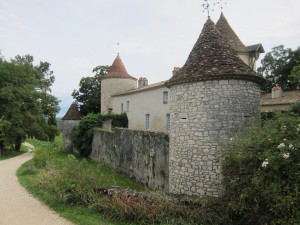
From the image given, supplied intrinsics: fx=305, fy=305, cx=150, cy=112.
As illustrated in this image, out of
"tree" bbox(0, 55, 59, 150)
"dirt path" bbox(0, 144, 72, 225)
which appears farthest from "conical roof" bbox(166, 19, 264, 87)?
"tree" bbox(0, 55, 59, 150)

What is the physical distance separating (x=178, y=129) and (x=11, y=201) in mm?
6576

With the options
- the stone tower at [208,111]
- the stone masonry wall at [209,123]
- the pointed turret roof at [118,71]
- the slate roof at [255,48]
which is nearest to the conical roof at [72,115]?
the pointed turret roof at [118,71]

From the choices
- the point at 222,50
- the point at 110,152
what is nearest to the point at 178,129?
the point at 222,50

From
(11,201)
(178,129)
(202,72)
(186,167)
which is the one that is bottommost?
(11,201)

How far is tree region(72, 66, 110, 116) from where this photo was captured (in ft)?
147

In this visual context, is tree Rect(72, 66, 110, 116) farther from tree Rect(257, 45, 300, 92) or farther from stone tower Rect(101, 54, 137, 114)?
tree Rect(257, 45, 300, 92)

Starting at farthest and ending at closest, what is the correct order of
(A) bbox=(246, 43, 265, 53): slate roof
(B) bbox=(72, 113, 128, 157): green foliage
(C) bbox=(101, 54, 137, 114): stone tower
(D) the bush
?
(C) bbox=(101, 54, 137, 114): stone tower < (B) bbox=(72, 113, 128, 157): green foliage < (A) bbox=(246, 43, 265, 53): slate roof < (D) the bush

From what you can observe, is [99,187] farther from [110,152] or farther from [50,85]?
[50,85]

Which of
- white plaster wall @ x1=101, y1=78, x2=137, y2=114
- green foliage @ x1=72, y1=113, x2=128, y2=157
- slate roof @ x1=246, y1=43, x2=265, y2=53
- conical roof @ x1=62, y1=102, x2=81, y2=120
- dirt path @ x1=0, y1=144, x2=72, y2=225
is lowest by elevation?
dirt path @ x1=0, y1=144, x2=72, y2=225

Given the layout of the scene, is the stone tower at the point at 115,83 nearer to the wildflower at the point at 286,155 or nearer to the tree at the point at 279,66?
the tree at the point at 279,66

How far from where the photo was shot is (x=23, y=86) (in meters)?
30.2

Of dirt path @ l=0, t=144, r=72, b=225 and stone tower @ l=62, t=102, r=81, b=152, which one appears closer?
dirt path @ l=0, t=144, r=72, b=225

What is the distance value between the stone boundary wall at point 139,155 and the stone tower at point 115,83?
12.4 meters

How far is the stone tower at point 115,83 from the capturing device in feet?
115
